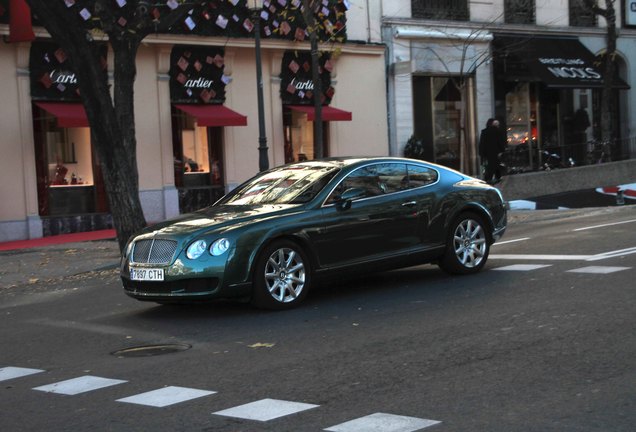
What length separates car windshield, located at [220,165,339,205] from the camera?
1030 centimetres

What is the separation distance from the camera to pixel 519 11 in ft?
102

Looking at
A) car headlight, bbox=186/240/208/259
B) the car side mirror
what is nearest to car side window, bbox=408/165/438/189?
the car side mirror

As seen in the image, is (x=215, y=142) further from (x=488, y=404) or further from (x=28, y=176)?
(x=488, y=404)

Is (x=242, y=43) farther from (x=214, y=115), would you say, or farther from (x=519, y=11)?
(x=519, y=11)

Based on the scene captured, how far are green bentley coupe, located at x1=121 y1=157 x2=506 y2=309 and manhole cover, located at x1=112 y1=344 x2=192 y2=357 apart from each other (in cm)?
102

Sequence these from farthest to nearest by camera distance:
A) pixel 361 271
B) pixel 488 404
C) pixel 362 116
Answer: pixel 362 116 < pixel 361 271 < pixel 488 404

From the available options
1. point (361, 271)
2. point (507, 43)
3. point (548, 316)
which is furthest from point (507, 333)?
point (507, 43)

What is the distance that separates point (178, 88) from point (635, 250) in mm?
14119

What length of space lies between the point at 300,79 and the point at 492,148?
5812 millimetres

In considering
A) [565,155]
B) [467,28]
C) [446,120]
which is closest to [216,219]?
[565,155]

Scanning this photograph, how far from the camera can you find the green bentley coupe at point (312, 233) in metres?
9.33

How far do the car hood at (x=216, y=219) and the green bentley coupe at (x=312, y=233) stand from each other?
0.04 ft

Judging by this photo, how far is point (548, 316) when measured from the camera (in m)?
A: 8.40

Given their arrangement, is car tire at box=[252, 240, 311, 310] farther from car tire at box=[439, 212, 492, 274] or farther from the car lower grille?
car tire at box=[439, 212, 492, 274]
